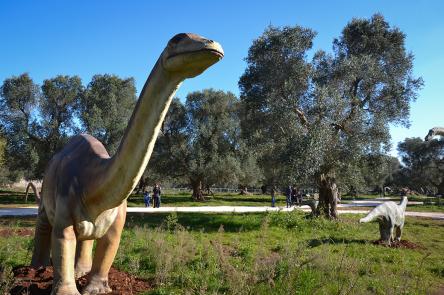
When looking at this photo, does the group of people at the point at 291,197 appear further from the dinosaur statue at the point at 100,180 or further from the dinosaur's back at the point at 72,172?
the dinosaur's back at the point at 72,172

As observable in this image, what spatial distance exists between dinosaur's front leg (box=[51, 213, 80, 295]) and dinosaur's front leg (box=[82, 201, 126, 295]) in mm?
584

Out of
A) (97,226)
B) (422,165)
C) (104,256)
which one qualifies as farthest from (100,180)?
(422,165)

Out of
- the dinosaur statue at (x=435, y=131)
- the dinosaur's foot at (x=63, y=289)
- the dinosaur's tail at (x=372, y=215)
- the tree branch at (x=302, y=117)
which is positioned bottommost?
the dinosaur's foot at (x=63, y=289)

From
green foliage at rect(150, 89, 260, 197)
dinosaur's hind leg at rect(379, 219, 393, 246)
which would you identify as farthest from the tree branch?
green foliage at rect(150, 89, 260, 197)

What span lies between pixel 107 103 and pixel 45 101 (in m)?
6.15

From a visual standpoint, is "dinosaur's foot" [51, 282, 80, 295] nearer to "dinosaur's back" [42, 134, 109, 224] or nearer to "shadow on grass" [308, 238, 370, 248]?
"dinosaur's back" [42, 134, 109, 224]

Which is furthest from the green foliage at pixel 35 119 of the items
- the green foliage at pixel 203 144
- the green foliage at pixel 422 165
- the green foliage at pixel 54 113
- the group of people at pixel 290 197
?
the green foliage at pixel 422 165

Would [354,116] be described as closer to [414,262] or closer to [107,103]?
[414,262]

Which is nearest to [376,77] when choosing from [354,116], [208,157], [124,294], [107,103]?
[354,116]

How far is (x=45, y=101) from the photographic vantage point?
37.8 m

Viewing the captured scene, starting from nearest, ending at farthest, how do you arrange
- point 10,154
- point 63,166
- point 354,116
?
point 63,166 → point 354,116 → point 10,154

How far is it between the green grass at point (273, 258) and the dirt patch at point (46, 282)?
0.95 ft

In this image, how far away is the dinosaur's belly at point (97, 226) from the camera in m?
4.83

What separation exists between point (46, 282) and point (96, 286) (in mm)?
902
